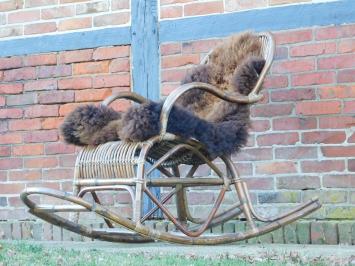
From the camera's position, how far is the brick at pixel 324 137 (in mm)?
3893

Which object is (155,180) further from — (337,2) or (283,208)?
(337,2)

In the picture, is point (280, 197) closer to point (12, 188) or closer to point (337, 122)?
point (337, 122)

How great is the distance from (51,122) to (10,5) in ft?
2.65

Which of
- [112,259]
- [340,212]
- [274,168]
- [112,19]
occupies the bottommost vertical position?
[112,259]

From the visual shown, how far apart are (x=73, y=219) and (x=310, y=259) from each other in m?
1.14

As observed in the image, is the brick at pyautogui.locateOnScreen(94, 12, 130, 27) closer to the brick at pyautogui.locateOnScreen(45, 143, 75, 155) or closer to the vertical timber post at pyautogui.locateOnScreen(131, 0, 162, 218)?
the vertical timber post at pyautogui.locateOnScreen(131, 0, 162, 218)

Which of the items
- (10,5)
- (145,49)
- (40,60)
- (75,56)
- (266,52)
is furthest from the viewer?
(10,5)

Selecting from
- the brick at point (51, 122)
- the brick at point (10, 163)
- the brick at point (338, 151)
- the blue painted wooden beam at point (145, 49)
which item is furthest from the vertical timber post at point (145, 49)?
the brick at point (338, 151)

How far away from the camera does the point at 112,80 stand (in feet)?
14.6

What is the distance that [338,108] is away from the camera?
3.91m

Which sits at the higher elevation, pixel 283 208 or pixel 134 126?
pixel 134 126

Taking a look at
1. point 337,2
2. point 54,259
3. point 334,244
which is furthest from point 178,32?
point 54,259

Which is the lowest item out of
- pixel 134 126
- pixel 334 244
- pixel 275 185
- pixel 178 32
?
pixel 334 244

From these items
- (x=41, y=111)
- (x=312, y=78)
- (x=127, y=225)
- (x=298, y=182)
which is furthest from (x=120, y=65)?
(x=127, y=225)
